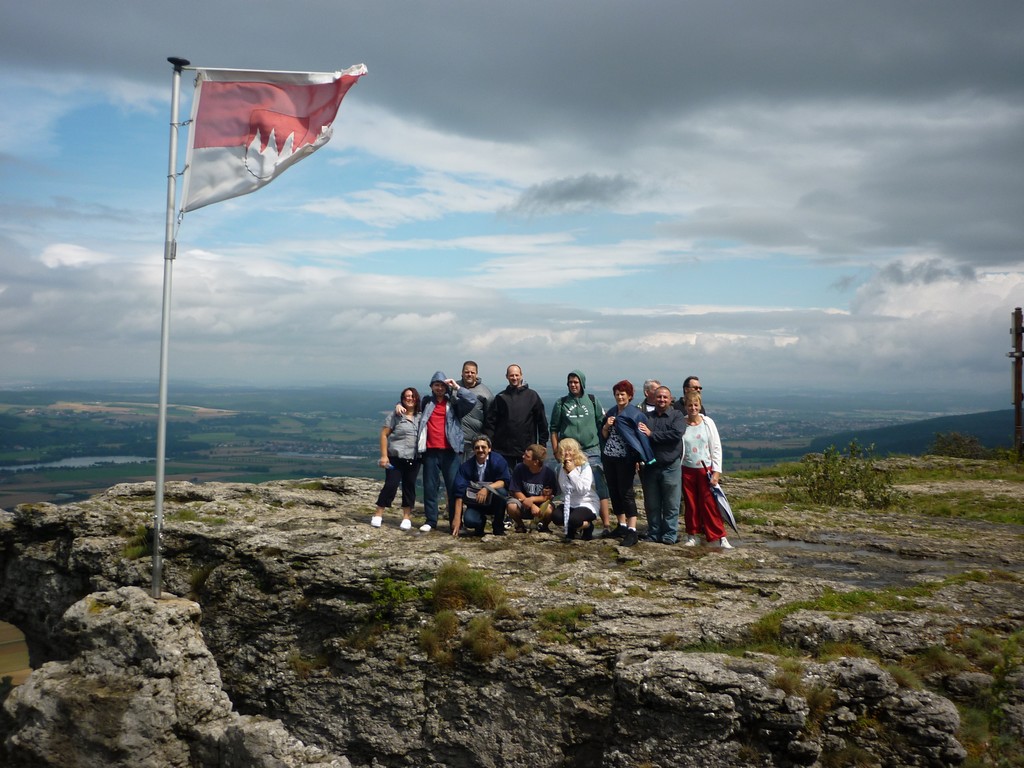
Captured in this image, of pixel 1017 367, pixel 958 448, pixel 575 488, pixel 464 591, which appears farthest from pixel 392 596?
pixel 958 448

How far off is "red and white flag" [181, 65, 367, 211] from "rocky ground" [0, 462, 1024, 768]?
6.00 m

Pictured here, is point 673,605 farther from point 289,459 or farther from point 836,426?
point 836,426

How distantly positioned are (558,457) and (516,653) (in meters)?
4.25

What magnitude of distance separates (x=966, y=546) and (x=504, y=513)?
8.56m

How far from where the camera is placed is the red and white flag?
36.8 feet

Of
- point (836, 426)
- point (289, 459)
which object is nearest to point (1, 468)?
point (289, 459)

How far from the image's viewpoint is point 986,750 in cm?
753

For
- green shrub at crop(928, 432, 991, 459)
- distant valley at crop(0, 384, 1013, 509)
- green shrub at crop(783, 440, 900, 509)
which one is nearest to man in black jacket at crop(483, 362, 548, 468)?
green shrub at crop(783, 440, 900, 509)

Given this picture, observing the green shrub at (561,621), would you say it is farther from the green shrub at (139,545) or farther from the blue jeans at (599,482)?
the green shrub at (139,545)

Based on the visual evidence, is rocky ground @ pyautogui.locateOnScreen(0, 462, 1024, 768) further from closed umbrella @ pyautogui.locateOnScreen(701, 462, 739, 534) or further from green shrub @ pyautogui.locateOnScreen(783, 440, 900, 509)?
green shrub @ pyautogui.locateOnScreen(783, 440, 900, 509)

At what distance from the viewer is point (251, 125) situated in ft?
37.5

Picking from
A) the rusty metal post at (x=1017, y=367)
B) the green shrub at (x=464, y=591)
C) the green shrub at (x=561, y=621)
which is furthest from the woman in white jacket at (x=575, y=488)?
the rusty metal post at (x=1017, y=367)

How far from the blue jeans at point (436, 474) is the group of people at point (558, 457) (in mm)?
22

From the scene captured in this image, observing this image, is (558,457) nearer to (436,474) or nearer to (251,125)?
(436,474)
